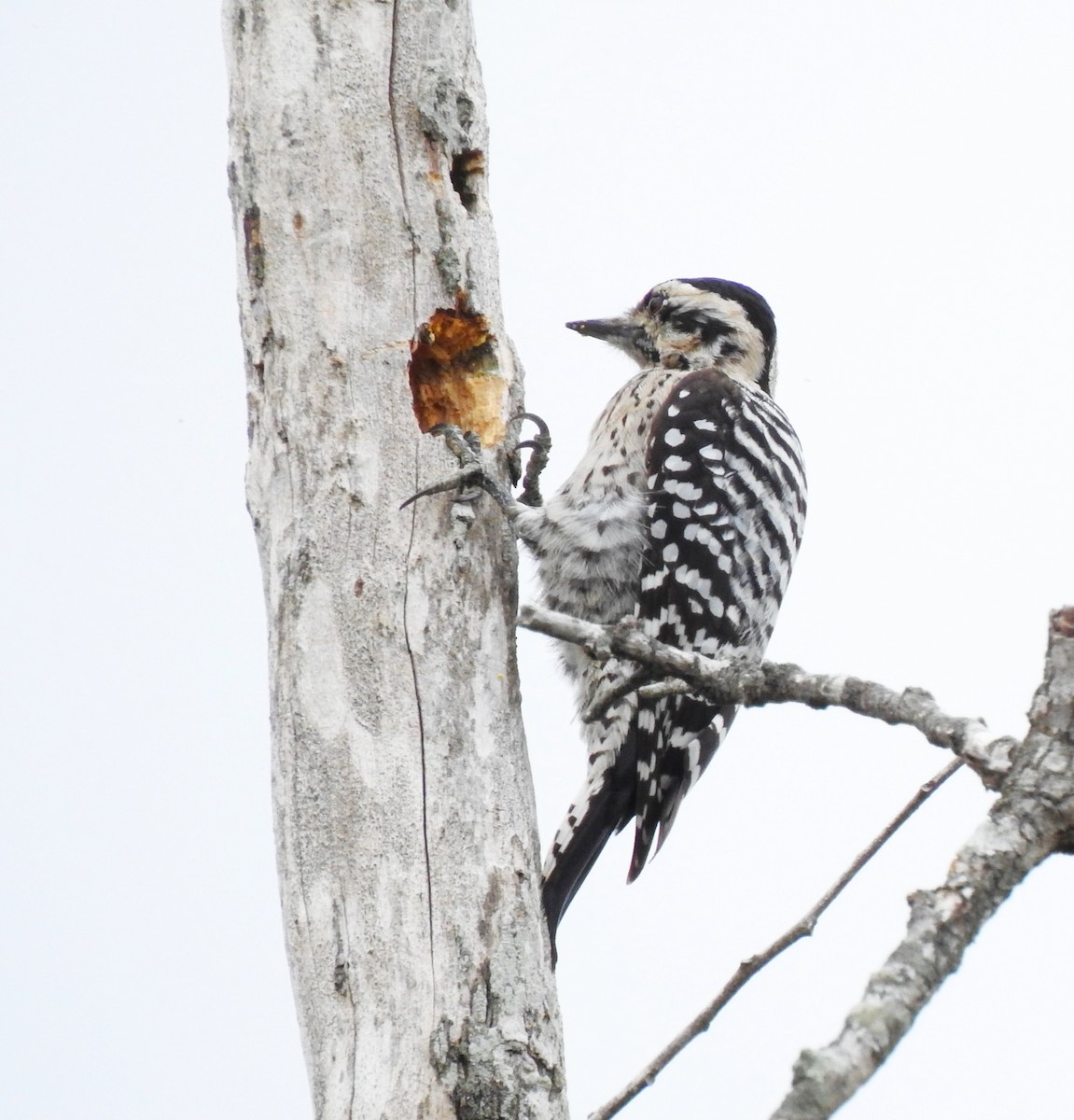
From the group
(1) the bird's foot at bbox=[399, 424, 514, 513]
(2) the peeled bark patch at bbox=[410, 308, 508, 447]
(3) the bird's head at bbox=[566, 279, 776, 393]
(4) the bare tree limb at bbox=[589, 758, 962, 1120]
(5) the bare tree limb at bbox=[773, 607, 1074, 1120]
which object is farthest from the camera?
(3) the bird's head at bbox=[566, 279, 776, 393]

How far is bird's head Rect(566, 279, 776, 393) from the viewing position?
4660 mm

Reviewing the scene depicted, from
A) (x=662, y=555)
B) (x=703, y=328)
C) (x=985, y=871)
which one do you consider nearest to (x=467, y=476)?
(x=662, y=555)

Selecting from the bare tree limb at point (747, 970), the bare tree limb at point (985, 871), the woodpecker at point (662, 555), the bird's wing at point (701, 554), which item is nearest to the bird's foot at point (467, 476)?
the woodpecker at point (662, 555)

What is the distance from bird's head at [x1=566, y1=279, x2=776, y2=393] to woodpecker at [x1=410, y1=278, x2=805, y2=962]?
33 centimetres

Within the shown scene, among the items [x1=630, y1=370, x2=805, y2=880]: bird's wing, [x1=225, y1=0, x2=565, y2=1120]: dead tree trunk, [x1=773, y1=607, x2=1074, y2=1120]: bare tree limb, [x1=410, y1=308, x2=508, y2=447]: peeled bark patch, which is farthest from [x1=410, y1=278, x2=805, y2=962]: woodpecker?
[x1=773, y1=607, x2=1074, y2=1120]: bare tree limb

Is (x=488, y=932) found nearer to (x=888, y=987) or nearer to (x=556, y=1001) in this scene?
(x=556, y=1001)

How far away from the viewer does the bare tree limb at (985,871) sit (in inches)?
63.3

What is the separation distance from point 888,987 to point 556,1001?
985 millimetres

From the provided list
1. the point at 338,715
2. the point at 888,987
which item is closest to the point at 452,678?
the point at 338,715

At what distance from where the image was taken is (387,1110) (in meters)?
2.33

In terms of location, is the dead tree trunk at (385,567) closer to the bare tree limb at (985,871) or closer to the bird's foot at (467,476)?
the bird's foot at (467,476)

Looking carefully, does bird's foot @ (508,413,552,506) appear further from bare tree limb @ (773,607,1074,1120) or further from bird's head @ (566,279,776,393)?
bare tree limb @ (773,607,1074,1120)

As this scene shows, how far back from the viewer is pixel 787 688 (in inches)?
88.4

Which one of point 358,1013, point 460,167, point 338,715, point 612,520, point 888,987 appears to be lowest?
point 888,987
